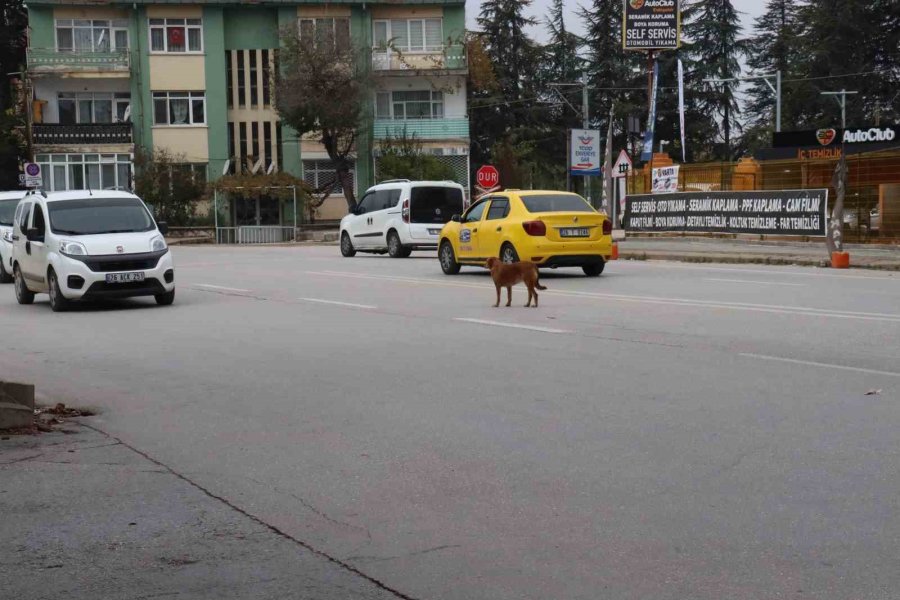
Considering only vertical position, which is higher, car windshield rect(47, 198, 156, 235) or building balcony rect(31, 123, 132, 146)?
building balcony rect(31, 123, 132, 146)

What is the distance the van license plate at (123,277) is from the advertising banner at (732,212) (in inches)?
692

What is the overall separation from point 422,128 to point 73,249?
4424cm

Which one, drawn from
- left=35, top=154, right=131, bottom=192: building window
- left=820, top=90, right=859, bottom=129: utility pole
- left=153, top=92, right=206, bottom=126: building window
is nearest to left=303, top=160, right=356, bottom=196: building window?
left=153, top=92, right=206, bottom=126: building window

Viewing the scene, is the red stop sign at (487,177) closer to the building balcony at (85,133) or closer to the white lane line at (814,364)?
the building balcony at (85,133)

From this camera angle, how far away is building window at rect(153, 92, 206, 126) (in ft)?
198

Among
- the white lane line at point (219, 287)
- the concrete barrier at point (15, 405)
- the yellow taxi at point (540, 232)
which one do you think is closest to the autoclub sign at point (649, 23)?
the yellow taxi at point (540, 232)

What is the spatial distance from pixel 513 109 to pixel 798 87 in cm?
1977

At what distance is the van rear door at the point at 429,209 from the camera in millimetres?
31672

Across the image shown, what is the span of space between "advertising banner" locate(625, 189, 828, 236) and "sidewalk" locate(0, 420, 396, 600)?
25.2 m

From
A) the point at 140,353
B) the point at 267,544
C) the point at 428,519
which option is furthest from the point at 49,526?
the point at 140,353

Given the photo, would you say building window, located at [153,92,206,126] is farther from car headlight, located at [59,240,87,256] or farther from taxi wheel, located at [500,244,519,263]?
car headlight, located at [59,240,87,256]

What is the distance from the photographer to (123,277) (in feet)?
59.1

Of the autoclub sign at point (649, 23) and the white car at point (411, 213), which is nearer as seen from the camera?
the white car at point (411, 213)

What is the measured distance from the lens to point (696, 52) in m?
84.7
